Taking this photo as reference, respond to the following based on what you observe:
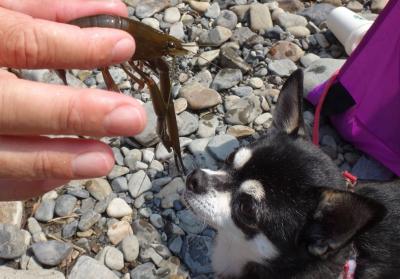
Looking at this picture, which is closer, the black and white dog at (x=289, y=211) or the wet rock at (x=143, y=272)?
the black and white dog at (x=289, y=211)

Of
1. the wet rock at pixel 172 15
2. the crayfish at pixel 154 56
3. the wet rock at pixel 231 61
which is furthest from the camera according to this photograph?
the wet rock at pixel 172 15

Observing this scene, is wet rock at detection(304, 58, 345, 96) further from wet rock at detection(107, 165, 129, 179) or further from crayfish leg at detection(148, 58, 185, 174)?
crayfish leg at detection(148, 58, 185, 174)

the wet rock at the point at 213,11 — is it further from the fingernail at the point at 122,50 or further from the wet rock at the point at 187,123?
the fingernail at the point at 122,50

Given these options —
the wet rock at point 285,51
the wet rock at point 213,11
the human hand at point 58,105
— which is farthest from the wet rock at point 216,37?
the human hand at point 58,105

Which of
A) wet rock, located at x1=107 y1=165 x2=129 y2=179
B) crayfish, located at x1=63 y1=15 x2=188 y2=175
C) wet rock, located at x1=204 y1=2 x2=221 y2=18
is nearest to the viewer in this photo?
crayfish, located at x1=63 y1=15 x2=188 y2=175

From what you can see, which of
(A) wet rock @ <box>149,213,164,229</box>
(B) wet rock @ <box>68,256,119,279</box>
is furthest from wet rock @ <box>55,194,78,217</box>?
(A) wet rock @ <box>149,213,164,229</box>

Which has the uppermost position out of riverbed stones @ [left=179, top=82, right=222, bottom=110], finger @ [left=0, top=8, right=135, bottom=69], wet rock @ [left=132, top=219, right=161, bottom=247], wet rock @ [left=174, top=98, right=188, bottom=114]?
finger @ [left=0, top=8, right=135, bottom=69]

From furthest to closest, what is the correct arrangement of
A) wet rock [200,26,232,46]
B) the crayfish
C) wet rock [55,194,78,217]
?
wet rock [200,26,232,46]
wet rock [55,194,78,217]
the crayfish
